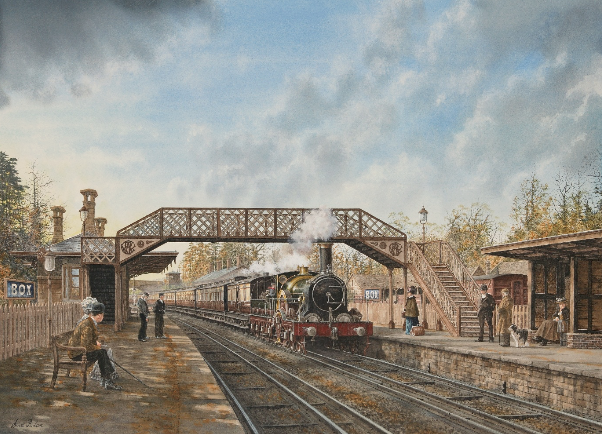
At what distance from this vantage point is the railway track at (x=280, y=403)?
855 centimetres

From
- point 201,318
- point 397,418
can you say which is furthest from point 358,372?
point 201,318

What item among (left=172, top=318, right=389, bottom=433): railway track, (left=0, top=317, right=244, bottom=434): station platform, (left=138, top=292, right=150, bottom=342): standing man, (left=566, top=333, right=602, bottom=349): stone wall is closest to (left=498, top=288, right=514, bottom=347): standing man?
(left=566, top=333, right=602, bottom=349): stone wall

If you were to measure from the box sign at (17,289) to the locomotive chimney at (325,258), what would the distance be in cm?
816

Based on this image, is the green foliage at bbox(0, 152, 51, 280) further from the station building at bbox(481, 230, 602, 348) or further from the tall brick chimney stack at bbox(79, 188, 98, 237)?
the station building at bbox(481, 230, 602, 348)

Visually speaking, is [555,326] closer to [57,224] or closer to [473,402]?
[473,402]

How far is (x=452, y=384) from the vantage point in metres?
12.0

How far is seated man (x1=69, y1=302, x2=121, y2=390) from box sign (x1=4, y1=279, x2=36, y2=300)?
366 cm

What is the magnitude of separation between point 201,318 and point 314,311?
28.8m

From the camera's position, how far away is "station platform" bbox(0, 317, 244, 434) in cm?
703

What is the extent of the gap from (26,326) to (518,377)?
33.6 ft

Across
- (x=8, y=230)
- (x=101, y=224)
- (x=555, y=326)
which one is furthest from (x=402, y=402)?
(x=8, y=230)

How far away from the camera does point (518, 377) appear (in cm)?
1141

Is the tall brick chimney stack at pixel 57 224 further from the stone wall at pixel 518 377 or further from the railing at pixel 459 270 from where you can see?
the stone wall at pixel 518 377
